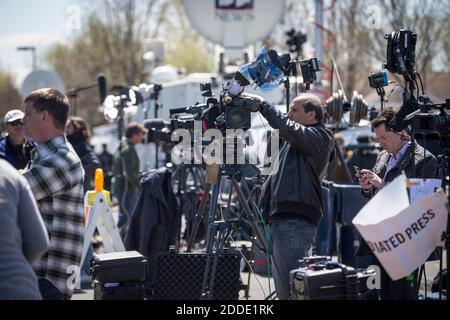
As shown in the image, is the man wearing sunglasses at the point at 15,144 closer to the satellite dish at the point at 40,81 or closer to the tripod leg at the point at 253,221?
the tripod leg at the point at 253,221

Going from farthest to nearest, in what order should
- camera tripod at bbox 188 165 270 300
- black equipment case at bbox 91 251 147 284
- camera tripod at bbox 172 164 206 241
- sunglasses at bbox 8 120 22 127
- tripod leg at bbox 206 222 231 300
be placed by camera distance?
1. camera tripod at bbox 172 164 206 241
2. sunglasses at bbox 8 120 22 127
3. camera tripod at bbox 188 165 270 300
4. tripod leg at bbox 206 222 231 300
5. black equipment case at bbox 91 251 147 284

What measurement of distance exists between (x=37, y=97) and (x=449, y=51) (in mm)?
19202

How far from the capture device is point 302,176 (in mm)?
6750

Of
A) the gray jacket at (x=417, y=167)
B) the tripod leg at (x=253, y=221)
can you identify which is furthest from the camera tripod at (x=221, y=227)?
the gray jacket at (x=417, y=167)

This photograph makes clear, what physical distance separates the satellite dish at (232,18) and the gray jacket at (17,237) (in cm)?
1388

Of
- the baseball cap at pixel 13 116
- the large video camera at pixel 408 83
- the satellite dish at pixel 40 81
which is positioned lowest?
the satellite dish at pixel 40 81

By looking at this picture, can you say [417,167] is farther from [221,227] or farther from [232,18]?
[232,18]

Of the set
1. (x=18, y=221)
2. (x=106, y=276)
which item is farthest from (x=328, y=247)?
(x=18, y=221)

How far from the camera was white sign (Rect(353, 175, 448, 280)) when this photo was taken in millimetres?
5250

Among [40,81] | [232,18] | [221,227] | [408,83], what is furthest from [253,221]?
[232,18]

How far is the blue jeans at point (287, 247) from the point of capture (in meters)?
6.70

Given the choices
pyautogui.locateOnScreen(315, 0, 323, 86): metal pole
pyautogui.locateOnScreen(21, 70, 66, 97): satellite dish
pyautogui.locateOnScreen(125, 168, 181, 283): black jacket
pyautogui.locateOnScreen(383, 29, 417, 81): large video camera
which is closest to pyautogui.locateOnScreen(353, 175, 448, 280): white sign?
pyautogui.locateOnScreen(383, 29, 417, 81): large video camera

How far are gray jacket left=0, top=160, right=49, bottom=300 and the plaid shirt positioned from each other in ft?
2.49

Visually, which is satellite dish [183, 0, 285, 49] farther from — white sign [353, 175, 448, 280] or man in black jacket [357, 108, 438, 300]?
white sign [353, 175, 448, 280]
